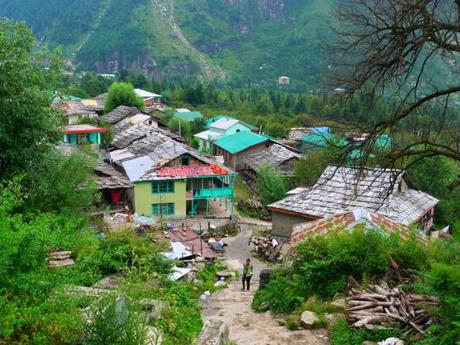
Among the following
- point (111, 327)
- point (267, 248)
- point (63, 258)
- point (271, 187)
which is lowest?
point (271, 187)

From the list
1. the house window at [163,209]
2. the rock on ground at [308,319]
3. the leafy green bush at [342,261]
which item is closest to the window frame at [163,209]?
the house window at [163,209]

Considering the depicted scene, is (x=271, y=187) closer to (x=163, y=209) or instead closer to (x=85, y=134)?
Answer: (x=163, y=209)

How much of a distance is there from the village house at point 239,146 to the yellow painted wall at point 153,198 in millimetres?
16865

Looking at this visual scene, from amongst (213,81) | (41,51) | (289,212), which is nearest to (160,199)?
(289,212)

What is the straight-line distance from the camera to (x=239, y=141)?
51031mm

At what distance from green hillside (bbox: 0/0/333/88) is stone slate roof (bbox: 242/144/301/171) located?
98.9 m

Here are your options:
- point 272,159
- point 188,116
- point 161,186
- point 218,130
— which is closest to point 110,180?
point 161,186

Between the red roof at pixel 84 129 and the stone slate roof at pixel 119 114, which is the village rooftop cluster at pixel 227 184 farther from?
the stone slate roof at pixel 119 114

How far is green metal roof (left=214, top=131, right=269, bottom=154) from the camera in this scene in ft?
162

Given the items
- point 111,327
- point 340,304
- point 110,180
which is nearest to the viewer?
point 111,327

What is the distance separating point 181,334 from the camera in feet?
35.9

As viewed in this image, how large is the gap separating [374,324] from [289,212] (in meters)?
14.9

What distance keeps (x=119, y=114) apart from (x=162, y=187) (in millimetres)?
27760

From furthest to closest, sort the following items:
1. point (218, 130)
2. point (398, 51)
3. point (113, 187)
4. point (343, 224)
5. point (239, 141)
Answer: point (218, 130), point (239, 141), point (113, 187), point (343, 224), point (398, 51)
